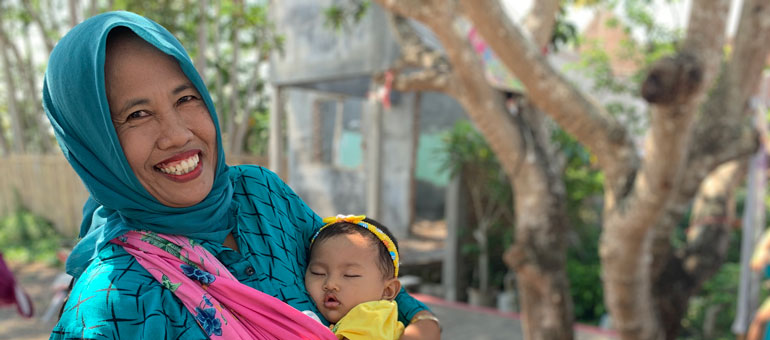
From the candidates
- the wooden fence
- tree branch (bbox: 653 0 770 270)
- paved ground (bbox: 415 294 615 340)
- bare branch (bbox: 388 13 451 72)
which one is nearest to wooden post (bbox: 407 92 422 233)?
the wooden fence

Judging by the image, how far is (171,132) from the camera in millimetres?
1198

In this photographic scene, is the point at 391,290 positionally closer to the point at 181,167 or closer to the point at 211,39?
the point at 181,167

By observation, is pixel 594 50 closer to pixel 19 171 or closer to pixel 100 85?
pixel 100 85

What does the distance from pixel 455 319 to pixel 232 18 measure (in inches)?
161

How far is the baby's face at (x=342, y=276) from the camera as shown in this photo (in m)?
1.41

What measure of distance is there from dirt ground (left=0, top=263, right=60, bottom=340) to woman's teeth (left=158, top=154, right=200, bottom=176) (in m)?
5.43

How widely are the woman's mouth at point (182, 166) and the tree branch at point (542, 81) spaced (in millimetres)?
2562

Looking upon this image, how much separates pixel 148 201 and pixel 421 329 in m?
0.72

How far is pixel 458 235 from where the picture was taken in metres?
7.41

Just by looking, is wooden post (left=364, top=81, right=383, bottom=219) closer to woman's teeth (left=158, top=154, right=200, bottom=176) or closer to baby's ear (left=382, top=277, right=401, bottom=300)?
baby's ear (left=382, top=277, right=401, bottom=300)

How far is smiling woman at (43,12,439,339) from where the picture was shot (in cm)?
109

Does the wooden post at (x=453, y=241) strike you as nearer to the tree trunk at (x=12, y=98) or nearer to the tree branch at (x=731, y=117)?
the tree branch at (x=731, y=117)

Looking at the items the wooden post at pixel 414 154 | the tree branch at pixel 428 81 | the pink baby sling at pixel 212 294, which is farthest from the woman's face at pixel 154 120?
the wooden post at pixel 414 154

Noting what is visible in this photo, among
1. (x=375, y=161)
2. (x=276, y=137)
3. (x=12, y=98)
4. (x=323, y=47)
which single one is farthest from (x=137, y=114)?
(x=12, y=98)
